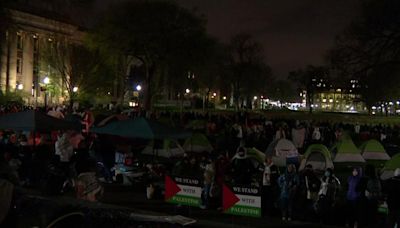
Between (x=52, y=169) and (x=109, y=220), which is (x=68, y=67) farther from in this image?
(x=109, y=220)

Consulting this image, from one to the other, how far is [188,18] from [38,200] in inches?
1600

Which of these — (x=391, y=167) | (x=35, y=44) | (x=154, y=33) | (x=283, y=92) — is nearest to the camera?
(x=391, y=167)

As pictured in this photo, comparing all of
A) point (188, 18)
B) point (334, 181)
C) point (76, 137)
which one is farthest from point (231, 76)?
point (334, 181)

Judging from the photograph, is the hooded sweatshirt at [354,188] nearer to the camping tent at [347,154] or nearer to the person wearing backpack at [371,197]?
the person wearing backpack at [371,197]

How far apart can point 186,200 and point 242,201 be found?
1504mm

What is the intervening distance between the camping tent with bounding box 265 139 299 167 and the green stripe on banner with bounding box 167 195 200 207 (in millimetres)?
9483

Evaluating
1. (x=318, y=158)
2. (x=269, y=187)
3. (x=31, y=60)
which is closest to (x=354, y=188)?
(x=269, y=187)

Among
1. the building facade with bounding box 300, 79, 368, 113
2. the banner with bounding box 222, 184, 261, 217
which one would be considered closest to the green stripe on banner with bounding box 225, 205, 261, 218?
the banner with bounding box 222, 184, 261, 217

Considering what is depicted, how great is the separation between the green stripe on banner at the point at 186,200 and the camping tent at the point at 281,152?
9.48 metres

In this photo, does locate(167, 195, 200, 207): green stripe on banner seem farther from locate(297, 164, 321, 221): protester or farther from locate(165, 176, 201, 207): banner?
locate(297, 164, 321, 221): protester

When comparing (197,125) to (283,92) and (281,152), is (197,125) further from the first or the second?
(283,92)

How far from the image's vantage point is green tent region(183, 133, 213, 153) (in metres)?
23.2

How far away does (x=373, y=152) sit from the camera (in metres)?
23.0

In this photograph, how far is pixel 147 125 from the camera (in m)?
15.2
